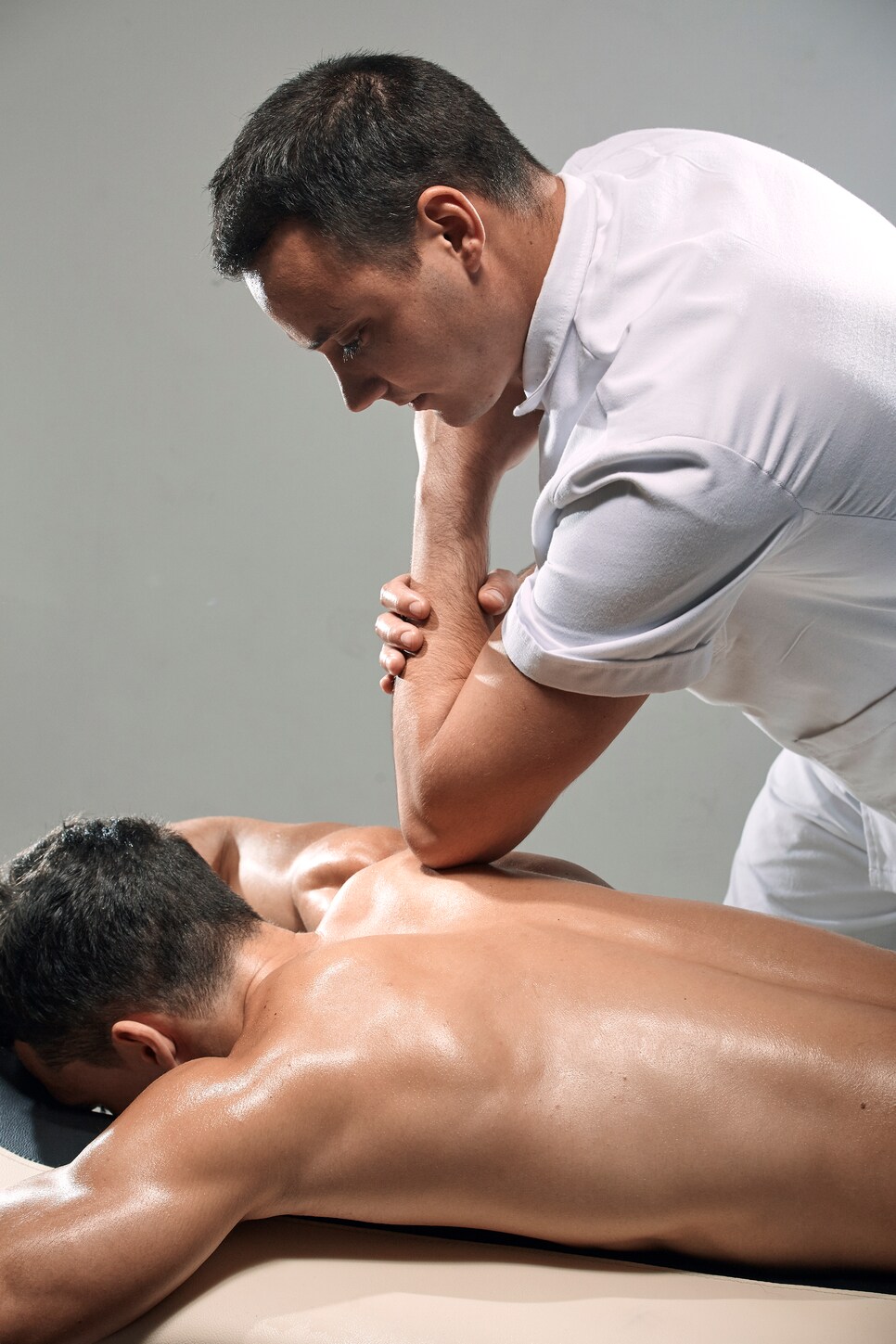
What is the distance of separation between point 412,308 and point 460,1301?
87 cm

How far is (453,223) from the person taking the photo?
3.62ft

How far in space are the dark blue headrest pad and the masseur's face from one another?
829 millimetres

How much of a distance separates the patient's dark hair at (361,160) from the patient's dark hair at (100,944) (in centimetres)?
62

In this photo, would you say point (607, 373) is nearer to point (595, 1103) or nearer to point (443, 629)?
point (443, 629)

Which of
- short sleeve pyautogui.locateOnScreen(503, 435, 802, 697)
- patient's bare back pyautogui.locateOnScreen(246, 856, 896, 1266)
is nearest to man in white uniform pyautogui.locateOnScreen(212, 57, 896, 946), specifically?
short sleeve pyautogui.locateOnScreen(503, 435, 802, 697)

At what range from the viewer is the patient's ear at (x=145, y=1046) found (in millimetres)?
1216

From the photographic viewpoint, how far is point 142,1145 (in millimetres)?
990

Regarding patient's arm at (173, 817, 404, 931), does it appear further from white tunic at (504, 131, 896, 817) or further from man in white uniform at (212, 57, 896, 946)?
white tunic at (504, 131, 896, 817)

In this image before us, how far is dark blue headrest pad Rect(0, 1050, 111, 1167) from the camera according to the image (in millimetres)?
1266

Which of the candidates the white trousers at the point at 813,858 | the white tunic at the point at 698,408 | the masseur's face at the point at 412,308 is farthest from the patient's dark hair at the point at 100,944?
the white trousers at the point at 813,858

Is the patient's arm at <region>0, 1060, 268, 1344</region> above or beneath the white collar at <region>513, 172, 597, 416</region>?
beneath

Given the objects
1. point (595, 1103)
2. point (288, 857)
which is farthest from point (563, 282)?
point (288, 857)

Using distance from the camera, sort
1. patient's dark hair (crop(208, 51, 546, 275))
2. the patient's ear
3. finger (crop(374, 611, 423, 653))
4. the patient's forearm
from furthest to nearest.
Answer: finger (crop(374, 611, 423, 653)) < the patient's ear < patient's dark hair (crop(208, 51, 546, 275)) < the patient's forearm

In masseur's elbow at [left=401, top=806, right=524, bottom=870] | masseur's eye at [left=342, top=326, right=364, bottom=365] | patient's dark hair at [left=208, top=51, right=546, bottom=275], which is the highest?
patient's dark hair at [left=208, top=51, right=546, bottom=275]
